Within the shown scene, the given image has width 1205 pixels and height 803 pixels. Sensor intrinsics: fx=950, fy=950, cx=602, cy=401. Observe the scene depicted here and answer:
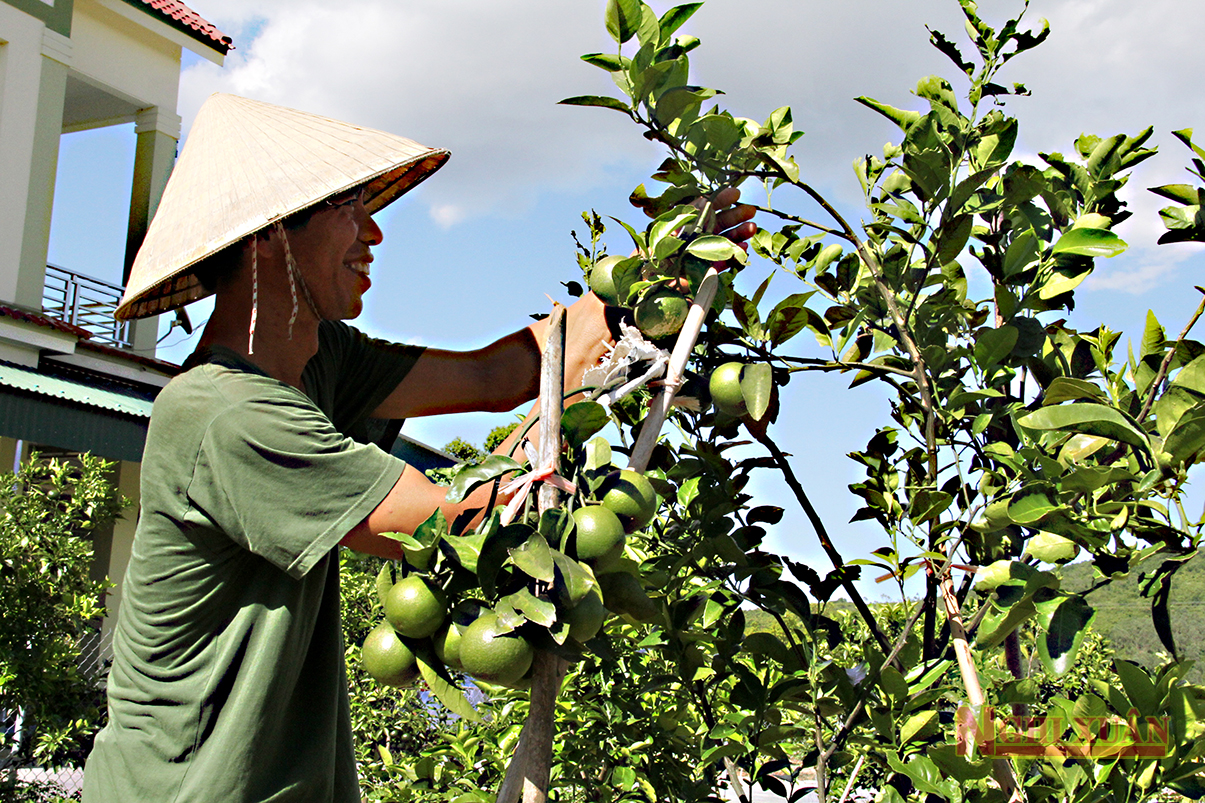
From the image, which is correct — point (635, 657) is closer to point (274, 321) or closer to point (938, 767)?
point (938, 767)

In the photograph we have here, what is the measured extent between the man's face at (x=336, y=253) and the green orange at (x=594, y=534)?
0.55m

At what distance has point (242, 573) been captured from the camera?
1.22 meters

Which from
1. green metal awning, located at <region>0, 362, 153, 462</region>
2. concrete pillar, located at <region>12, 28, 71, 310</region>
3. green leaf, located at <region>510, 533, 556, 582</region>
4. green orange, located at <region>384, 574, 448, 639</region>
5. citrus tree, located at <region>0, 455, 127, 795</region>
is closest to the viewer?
green leaf, located at <region>510, 533, 556, 582</region>

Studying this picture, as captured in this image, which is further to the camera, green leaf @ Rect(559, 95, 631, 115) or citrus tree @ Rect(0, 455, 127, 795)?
citrus tree @ Rect(0, 455, 127, 795)

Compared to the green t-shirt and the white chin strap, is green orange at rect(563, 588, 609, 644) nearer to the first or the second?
the green t-shirt

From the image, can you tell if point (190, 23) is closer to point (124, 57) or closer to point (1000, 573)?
point (124, 57)

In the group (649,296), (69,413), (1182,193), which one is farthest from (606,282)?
(69,413)

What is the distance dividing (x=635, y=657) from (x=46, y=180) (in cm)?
936

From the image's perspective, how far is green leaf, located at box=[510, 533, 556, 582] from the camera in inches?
36.5

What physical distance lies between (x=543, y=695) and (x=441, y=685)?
0.49ft

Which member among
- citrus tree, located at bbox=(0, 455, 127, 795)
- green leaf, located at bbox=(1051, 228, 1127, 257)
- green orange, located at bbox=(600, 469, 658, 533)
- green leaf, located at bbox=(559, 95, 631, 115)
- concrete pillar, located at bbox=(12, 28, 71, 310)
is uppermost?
concrete pillar, located at bbox=(12, 28, 71, 310)

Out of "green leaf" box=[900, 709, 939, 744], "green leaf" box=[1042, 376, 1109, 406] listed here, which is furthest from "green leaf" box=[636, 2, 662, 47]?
"green leaf" box=[900, 709, 939, 744]

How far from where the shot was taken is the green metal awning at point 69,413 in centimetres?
775

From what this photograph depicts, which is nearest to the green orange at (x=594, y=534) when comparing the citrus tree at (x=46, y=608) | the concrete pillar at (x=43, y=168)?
the citrus tree at (x=46, y=608)
